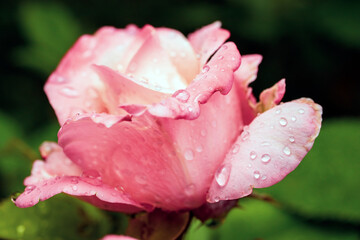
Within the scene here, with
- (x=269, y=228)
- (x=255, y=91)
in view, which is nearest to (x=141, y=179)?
(x=269, y=228)

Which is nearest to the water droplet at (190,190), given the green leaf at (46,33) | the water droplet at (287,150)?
the water droplet at (287,150)

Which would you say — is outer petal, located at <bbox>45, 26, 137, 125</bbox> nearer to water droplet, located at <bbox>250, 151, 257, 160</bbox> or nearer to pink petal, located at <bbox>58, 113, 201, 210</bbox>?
pink petal, located at <bbox>58, 113, 201, 210</bbox>

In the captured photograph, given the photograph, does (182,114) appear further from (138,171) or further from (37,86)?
(37,86)

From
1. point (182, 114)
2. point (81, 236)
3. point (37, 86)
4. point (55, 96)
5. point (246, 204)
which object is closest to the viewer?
point (182, 114)

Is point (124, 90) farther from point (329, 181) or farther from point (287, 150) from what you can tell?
point (329, 181)

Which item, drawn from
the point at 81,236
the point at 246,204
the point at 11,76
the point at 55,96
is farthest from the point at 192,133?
the point at 11,76

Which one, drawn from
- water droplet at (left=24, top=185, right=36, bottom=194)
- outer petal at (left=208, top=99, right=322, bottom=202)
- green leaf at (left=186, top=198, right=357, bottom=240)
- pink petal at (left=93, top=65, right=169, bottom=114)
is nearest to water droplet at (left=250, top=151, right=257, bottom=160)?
outer petal at (left=208, top=99, right=322, bottom=202)
